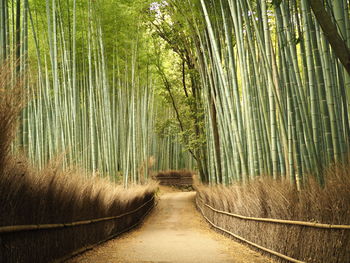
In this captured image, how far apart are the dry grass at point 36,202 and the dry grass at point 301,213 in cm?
183

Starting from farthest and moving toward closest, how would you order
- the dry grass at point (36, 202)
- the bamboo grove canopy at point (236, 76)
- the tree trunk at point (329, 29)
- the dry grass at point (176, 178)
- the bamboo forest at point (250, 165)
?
the dry grass at point (176, 178) < the bamboo grove canopy at point (236, 76) < the bamboo forest at point (250, 165) < the dry grass at point (36, 202) < the tree trunk at point (329, 29)

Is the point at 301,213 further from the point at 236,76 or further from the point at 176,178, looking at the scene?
the point at 176,178

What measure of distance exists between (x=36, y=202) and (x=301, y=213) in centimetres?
202

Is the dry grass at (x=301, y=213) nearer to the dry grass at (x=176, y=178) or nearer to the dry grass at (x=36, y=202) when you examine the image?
the dry grass at (x=36, y=202)

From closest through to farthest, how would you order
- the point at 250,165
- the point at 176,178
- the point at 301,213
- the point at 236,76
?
1. the point at 301,213
2. the point at 250,165
3. the point at 236,76
4. the point at 176,178

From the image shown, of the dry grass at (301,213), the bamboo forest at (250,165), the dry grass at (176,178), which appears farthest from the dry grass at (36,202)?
the dry grass at (176,178)

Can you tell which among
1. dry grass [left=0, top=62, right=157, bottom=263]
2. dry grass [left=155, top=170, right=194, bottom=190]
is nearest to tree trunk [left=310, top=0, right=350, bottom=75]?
dry grass [left=0, top=62, right=157, bottom=263]

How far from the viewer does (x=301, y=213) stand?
310cm

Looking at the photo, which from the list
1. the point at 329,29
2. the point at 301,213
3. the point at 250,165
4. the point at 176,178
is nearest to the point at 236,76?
the point at 250,165

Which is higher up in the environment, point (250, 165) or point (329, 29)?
point (329, 29)

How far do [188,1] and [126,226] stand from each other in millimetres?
4282

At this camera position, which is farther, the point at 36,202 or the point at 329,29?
the point at 36,202

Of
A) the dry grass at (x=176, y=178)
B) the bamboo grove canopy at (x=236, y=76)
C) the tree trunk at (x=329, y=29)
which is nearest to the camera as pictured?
the tree trunk at (x=329, y=29)

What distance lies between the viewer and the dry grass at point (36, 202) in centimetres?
219
